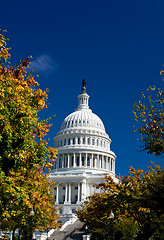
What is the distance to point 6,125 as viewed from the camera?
14.4 metres

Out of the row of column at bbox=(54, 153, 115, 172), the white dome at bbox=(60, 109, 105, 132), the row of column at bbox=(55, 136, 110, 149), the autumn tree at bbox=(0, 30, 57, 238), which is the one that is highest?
the white dome at bbox=(60, 109, 105, 132)

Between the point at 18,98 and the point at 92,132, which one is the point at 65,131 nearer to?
the point at 92,132

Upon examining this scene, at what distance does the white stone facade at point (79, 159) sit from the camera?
92.4 metres

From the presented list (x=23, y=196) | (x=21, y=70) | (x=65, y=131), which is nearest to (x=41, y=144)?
(x=23, y=196)

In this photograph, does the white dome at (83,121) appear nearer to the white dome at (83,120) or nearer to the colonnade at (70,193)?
the white dome at (83,120)

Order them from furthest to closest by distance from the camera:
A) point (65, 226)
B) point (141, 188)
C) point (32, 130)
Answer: point (65, 226) < point (141, 188) < point (32, 130)

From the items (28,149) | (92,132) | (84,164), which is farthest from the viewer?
(92,132)

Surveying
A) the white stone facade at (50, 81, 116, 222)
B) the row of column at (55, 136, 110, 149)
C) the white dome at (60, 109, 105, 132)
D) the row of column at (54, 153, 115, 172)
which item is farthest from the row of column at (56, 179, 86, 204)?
the white dome at (60, 109, 105, 132)

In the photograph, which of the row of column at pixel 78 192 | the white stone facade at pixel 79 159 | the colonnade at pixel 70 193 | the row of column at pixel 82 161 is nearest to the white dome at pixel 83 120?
the white stone facade at pixel 79 159

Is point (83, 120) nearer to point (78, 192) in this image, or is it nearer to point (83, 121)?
point (83, 121)

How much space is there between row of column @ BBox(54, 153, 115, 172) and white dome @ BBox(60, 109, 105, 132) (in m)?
12.4

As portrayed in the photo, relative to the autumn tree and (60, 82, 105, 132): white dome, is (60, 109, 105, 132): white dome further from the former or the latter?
the autumn tree

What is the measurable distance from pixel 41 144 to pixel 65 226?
51.7 metres

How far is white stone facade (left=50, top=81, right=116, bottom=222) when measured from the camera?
303 ft
